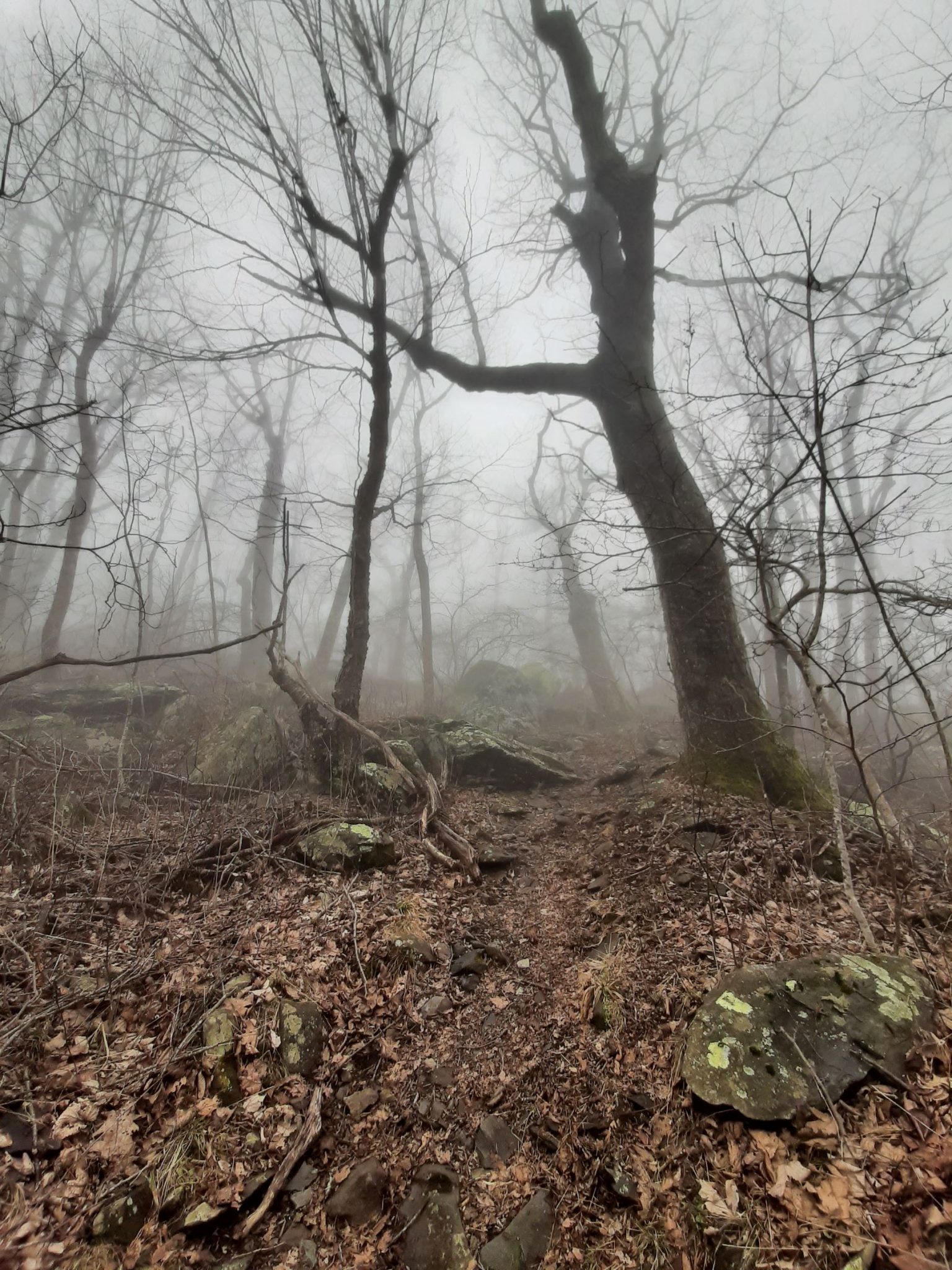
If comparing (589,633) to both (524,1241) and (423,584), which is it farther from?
(524,1241)

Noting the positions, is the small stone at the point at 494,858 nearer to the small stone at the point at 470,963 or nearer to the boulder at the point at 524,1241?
the small stone at the point at 470,963

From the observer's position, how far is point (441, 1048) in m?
2.93

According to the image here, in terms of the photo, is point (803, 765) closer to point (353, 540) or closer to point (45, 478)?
point (353, 540)

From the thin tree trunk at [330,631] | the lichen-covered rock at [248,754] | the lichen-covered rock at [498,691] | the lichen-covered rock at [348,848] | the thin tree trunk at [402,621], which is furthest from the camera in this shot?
the thin tree trunk at [402,621]

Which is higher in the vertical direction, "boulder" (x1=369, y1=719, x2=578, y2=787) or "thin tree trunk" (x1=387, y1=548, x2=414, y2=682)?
"thin tree trunk" (x1=387, y1=548, x2=414, y2=682)

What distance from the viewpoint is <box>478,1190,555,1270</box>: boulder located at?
2008 mm

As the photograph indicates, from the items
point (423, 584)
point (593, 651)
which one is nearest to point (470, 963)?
point (423, 584)

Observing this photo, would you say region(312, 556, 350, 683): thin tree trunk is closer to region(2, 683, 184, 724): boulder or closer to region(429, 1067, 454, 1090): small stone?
region(2, 683, 184, 724): boulder

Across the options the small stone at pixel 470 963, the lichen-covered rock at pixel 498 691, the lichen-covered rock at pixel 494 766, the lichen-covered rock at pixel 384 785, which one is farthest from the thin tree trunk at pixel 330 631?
the small stone at pixel 470 963

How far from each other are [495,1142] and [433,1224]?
1.29ft

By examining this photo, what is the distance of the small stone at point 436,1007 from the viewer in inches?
124

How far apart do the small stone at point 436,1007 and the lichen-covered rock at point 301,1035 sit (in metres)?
0.59

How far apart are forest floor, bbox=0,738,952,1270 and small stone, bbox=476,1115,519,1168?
48mm

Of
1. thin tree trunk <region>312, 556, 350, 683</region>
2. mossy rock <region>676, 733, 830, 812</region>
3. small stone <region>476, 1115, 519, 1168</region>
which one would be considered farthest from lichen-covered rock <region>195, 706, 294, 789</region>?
thin tree trunk <region>312, 556, 350, 683</region>
